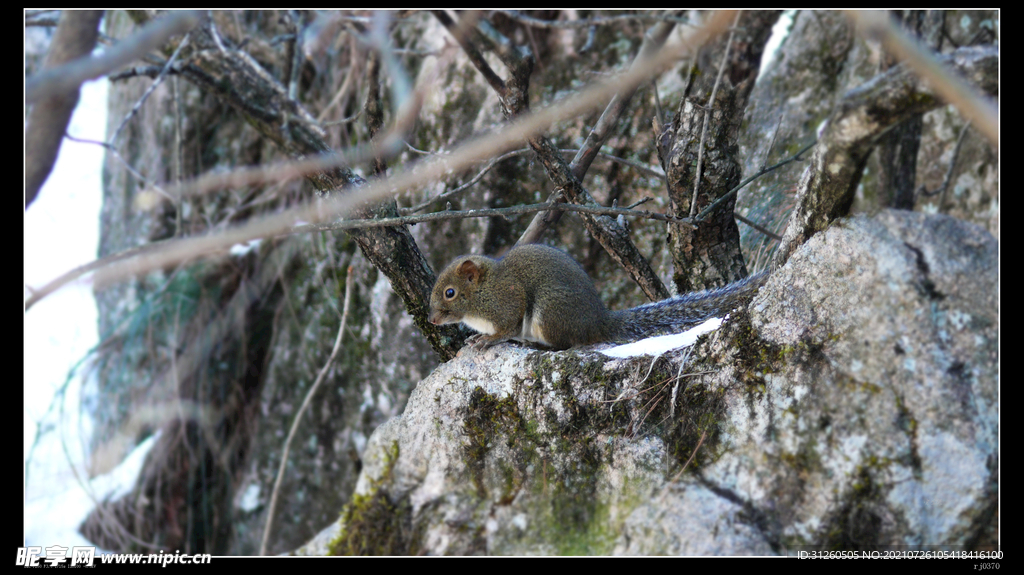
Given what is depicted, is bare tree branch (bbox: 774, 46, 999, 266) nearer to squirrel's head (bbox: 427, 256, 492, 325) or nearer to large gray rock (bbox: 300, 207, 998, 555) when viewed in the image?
large gray rock (bbox: 300, 207, 998, 555)

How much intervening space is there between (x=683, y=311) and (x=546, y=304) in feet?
1.58

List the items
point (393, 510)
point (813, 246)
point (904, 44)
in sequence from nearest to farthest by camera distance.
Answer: point (904, 44)
point (813, 246)
point (393, 510)

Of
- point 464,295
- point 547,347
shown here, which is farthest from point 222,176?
point 547,347

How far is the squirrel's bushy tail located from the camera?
94.6 inches

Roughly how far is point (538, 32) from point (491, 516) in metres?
3.56

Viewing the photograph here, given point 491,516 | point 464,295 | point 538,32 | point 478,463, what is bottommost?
point 491,516

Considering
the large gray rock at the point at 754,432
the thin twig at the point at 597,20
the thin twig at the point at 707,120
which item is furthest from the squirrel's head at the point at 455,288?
the thin twig at the point at 597,20

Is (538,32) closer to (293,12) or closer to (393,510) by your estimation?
(293,12)

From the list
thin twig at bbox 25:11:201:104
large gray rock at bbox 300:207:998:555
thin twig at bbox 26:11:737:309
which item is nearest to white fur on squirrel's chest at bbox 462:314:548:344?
large gray rock at bbox 300:207:998:555

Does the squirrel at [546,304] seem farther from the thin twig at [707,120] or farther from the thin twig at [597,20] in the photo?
the thin twig at [597,20]

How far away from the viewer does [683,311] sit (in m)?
2.52

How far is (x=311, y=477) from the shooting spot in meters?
4.99

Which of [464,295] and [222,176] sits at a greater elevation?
[222,176]

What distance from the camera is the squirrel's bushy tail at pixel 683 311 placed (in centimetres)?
240
